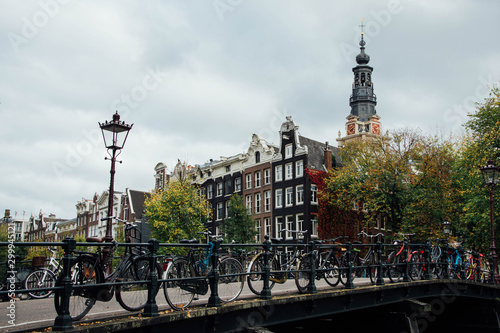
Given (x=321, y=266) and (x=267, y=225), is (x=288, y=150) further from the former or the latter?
(x=321, y=266)

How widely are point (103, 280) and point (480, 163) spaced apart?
1165 inches

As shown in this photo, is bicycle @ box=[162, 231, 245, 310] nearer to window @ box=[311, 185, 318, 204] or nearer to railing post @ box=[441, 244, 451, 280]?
railing post @ box=[441, 244, 451, 280]

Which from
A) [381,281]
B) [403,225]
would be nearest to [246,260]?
[381,281]

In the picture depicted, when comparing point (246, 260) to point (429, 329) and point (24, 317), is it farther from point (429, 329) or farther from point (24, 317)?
point (429, 329)

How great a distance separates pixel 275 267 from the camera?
37.7ft

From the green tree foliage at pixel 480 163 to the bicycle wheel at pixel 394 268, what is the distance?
1685 cm

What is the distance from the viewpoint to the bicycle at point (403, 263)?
1560 centimetres

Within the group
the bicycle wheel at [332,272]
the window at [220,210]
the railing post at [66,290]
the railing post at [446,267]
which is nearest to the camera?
the railing post at [66,290]

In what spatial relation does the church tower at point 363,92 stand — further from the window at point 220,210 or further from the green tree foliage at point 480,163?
the green tree foliage at point 480,163

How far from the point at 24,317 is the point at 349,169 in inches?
1505

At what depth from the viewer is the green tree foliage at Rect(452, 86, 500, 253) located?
103ft

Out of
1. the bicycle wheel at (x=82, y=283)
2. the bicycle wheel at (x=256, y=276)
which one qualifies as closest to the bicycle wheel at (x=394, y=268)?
the bicycle wheel at (x=256, y=276)

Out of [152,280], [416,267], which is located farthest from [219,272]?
[416,267]

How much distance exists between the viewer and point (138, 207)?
7262cm
